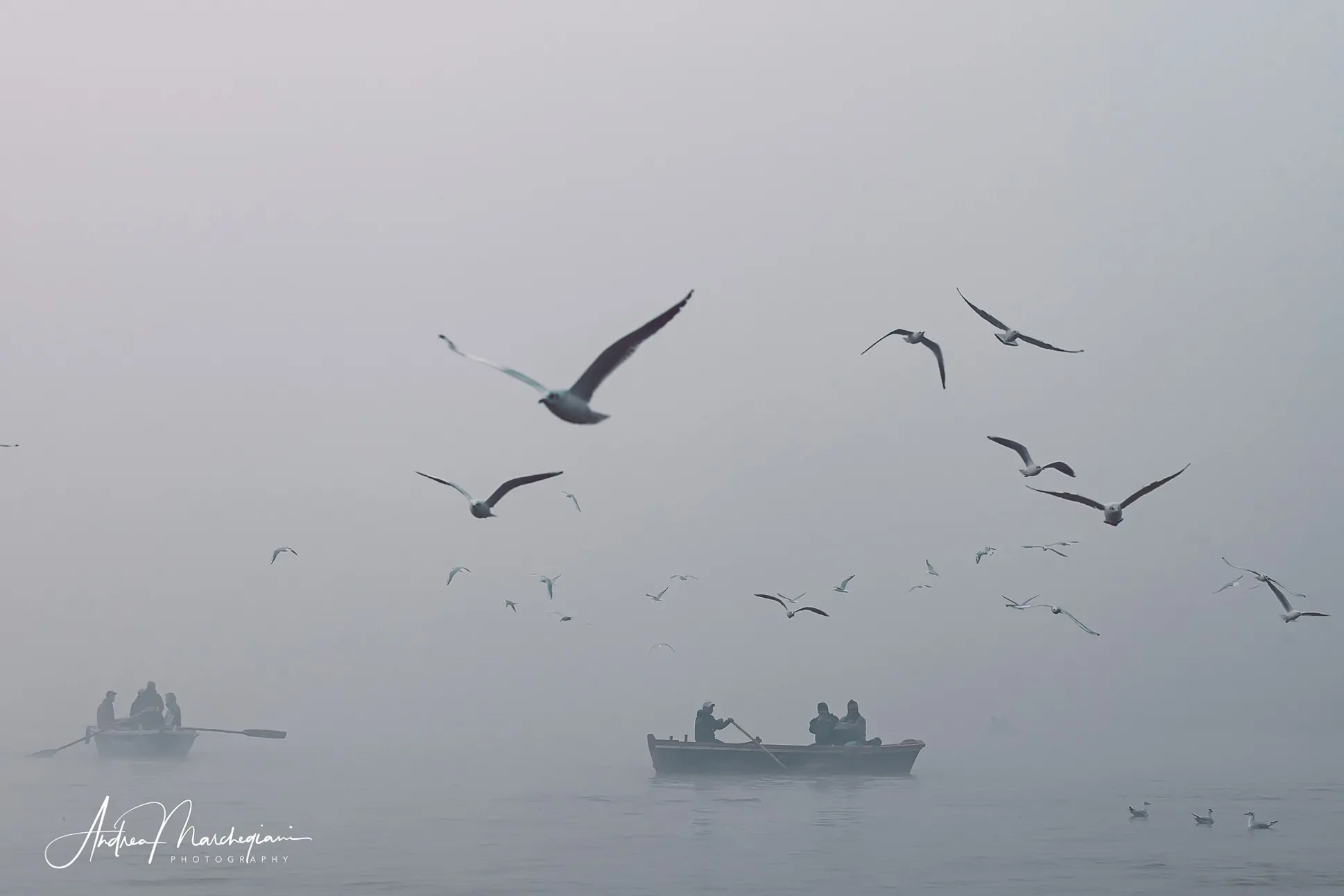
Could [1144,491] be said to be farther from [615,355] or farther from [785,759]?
[785,759]

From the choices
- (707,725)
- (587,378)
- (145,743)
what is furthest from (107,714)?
(587,378)

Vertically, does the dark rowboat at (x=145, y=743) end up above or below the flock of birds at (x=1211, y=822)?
above

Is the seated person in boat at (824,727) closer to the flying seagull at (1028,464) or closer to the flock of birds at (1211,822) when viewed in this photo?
the flock of birds at (1211,822)

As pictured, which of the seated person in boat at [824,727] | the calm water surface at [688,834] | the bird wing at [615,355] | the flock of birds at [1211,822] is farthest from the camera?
the seated person in boat at [824,727]

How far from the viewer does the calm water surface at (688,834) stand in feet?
125

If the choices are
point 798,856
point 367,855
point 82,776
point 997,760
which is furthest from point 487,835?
point 997,760

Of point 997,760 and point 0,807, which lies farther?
point 997,760

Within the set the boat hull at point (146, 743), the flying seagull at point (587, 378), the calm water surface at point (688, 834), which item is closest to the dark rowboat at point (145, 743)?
the boat hull at point (146, 743)

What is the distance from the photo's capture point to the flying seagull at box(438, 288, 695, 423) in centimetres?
1459

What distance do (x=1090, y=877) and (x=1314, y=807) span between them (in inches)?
1185

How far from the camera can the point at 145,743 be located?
94.2 m

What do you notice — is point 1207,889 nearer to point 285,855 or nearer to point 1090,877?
point 1090,877

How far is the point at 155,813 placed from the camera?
2367 inches

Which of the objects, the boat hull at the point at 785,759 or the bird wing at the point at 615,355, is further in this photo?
the boat hull at the point at 785,759
